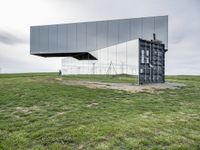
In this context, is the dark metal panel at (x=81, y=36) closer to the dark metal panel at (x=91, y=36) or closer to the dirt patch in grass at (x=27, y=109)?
the dark metal panel at (x=91, y=36)

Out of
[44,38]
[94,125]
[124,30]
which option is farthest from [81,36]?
[94,125]

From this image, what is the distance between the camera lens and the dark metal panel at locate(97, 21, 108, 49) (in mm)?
36300

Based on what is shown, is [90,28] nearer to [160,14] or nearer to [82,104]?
[160,14]

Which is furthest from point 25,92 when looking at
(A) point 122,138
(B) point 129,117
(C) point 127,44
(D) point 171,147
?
(C) point 127,44

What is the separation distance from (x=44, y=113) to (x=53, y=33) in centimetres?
3282

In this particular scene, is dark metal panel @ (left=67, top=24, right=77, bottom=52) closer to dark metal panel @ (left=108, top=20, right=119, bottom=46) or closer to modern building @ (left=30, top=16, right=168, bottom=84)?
modern building @ (left=30, top=16, right=168, bottom=84)

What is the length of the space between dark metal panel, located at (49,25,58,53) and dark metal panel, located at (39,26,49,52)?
0.56 meters

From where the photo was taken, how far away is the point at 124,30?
35.8 metres

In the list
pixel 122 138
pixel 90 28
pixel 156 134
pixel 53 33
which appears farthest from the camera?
pixel 53 33

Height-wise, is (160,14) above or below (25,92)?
above

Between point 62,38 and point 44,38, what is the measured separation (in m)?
3.28

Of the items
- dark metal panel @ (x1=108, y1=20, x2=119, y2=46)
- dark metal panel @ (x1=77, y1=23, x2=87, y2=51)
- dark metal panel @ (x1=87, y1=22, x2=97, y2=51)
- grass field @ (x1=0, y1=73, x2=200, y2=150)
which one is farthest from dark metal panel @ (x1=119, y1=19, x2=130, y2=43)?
grass field @ (x1=0, y1=73, x2=200, y2=150)

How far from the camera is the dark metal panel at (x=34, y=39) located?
136 ft

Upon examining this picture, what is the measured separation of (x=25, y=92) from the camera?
13852mm
